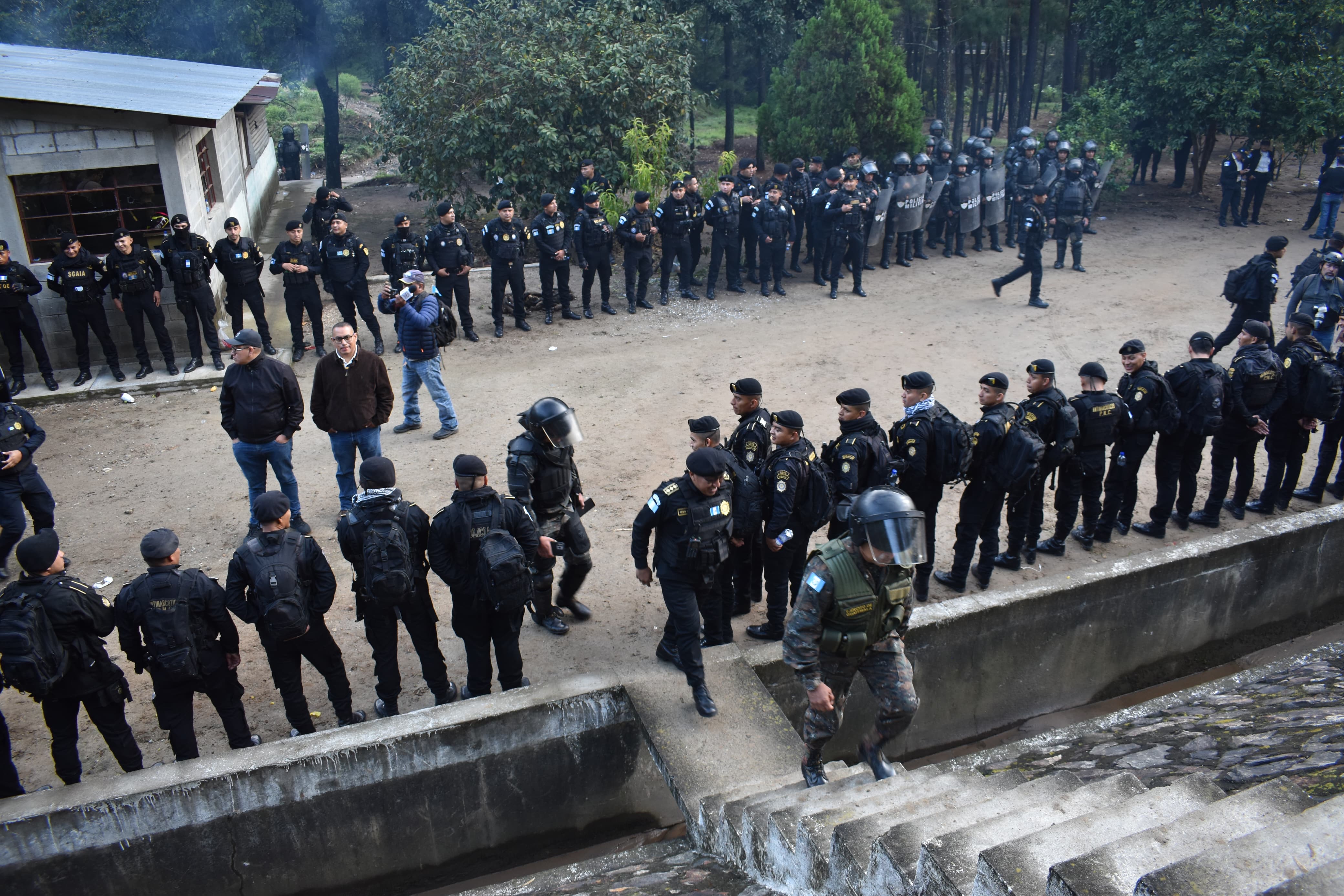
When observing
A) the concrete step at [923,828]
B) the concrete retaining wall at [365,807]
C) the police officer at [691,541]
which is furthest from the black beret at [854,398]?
the concrete step at [923,828]

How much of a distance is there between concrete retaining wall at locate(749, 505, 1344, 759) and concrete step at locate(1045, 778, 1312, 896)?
2183 mm

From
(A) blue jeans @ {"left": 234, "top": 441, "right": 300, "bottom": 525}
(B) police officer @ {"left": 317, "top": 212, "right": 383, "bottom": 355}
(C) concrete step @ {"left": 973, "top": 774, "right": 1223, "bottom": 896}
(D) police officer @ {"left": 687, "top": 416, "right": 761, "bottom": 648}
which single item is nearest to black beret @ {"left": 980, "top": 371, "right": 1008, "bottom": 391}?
(D) police officer @ {"left": 687, "top": 416, "right": 761, "bottom": 648}

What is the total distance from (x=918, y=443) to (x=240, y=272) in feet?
25.1

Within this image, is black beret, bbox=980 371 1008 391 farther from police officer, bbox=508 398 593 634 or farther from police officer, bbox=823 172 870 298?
police officer, bbox=823 172 870 298

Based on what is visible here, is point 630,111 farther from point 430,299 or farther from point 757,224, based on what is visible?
point 430,299

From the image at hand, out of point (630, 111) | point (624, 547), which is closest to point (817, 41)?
point (630, 111)

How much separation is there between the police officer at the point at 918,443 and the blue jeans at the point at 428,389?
14.3 ft

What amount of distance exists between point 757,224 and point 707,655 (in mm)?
8612

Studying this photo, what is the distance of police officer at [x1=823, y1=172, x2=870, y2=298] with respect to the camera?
1302 centimetres

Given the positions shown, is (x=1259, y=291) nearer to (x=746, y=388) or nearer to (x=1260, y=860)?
(x=746, y=388)

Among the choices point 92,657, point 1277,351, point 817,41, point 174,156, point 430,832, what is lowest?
point 430,832

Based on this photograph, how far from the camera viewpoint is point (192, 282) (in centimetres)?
986

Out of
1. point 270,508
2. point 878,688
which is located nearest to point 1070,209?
point 878,688

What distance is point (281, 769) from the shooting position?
4.60 metres
